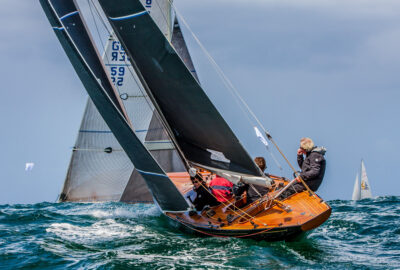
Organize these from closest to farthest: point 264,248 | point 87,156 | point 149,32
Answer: point 264,248 < point 149,32 < point 87,156

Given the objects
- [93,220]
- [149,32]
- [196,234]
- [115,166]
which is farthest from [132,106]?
[196,234]

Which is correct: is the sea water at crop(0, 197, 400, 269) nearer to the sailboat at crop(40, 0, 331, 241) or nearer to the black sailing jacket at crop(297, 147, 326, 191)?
the sailboat at crop(40, 0, 331, 241)

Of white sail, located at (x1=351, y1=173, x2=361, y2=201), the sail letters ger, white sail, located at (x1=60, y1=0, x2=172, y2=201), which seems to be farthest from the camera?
white sail, located at (x1=351, y1=173, x2=361, y2=201)

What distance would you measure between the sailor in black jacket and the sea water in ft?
3.50

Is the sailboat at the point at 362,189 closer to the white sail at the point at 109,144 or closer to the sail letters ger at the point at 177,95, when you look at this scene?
the white sail at the point at 109,144

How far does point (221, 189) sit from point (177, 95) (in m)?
2.33

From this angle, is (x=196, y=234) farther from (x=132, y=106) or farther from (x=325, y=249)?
(x=132, y=106)

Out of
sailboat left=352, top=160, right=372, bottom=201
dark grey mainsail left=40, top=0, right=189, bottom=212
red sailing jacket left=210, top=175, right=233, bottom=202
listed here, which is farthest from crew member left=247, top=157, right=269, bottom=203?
sailboat left=352, top=160, right=372, bottom=201

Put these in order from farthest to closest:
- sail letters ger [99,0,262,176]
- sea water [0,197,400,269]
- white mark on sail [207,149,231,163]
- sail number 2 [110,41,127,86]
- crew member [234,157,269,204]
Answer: sail number 2 [110,41,127,86], crew member [234,157,269,204], white mark on sail [207,149,231,163], sail letters ger [99,0,262,176], sea water [0,197,400,269]

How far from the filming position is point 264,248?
7930mm

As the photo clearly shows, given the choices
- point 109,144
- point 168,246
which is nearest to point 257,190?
point 168,246

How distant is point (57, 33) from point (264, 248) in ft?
17.9

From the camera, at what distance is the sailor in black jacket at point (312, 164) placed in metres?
8.74

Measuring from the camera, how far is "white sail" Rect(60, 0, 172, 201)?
13.9 metres
